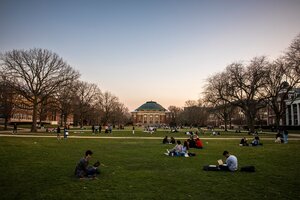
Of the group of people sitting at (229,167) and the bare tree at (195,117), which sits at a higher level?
the bare tree at (195,117)

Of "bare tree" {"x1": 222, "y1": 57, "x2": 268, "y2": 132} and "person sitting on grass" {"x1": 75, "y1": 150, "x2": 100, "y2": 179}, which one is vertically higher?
"bare tree" {"x1": 222, "y1": 57, "x2": 268, "y2": 132}

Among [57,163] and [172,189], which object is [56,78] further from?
[172,189]

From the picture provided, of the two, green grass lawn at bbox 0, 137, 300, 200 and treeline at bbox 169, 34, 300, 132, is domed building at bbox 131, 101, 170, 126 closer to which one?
treeline at bbox 169, 34, 300, 132

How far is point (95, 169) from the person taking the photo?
10508 mm

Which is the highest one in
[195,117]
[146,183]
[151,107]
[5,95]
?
[151,107]

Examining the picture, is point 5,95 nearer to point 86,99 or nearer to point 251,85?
point 86,99

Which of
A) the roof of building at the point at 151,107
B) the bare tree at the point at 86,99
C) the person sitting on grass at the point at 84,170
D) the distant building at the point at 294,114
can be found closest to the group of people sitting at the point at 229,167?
the person sitting on grass at the point at 84,170

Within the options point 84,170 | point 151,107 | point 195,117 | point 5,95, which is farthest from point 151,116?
point 84,170

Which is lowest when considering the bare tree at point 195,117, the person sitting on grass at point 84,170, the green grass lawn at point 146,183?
the green grass lawn at point 146,183

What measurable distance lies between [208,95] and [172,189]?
157 feet

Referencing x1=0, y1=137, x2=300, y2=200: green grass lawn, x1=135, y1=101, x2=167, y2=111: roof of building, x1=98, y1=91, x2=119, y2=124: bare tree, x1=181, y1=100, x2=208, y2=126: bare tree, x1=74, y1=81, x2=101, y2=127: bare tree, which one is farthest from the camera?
x1=135, y1=101, x2=167, y2=111: roof of building

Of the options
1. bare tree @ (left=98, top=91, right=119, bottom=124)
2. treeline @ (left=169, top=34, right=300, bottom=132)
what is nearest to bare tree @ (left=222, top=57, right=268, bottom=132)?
treeline @ (left=169, top=34, right=300, bottom=132)

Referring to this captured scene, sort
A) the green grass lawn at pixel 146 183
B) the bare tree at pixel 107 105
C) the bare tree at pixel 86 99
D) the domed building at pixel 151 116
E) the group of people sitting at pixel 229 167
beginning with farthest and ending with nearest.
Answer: the domed building at pixel 151 116, the bare tree at pixel 107 105, the bare tree at pixel 86 99, the group of people sitting at pixel 229 167, the green grass lawn at pixel 146 183

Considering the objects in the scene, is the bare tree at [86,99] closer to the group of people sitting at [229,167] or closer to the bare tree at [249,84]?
the bare tree at [249,84]
